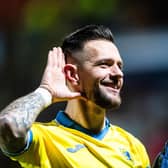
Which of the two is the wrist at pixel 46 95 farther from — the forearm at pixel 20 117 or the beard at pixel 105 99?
the beard at pixel 105 99

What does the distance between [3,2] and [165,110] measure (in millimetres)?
1612

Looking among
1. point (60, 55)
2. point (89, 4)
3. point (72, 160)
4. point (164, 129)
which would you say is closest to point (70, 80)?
point (60, 55)

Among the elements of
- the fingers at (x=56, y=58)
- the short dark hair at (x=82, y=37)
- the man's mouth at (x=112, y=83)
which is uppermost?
the short dark hair at (x=82, y=37)

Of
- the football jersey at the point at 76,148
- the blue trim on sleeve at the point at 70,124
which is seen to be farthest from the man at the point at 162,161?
the blue trim on sleeve at the point at 70,124

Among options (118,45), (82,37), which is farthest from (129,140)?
(118,45)

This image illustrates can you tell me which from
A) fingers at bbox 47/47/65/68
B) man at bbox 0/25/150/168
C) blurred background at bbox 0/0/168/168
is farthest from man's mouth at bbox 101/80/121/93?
blurred background at bbox 0/0/168/168

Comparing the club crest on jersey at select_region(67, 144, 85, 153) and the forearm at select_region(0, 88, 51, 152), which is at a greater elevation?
the forearm at select_region(0, 88, 51, 152)

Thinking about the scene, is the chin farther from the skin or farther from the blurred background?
the blurred background

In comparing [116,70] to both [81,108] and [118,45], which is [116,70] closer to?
[81,108]

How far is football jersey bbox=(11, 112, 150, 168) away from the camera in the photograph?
2.41m

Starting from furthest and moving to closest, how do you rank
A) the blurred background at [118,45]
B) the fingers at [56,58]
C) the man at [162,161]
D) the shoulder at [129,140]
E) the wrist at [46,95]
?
the blurred background at [118,45] < the shoulder at [129,140] < the man at [162,161] < the fingers at [56,58] < the wrist at [46,95]

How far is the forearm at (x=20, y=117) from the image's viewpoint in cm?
218

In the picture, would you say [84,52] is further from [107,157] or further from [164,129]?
[164,129]

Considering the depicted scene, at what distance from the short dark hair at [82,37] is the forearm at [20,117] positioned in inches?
12.7
